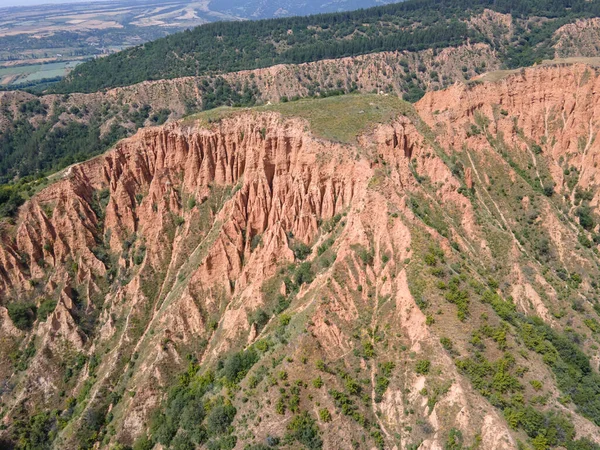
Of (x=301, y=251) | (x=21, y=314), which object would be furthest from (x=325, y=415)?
(x=21, y=314)

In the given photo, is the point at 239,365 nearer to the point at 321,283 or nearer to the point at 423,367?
the point at 321,283

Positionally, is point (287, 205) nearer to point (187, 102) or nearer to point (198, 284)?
point (198, 284)

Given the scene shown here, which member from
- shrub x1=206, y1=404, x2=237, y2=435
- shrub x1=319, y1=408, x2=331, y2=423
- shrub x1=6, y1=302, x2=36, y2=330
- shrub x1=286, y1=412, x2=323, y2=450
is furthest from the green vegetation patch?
shrub x1=206, y1=404, x2=237, y2=435

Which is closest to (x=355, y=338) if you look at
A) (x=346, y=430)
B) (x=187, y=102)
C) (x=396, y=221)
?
(x=346, y=430)

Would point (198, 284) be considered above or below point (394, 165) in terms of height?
below

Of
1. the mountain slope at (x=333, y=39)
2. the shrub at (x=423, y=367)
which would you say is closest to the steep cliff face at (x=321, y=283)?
the shrub at (x=423, y=367)

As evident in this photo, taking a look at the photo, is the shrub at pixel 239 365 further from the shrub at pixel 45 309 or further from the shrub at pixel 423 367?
the shrub at pixel 45 309

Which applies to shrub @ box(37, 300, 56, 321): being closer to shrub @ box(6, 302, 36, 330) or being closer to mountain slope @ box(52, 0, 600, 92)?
shrub @ box(6, 302, 36, 330)
